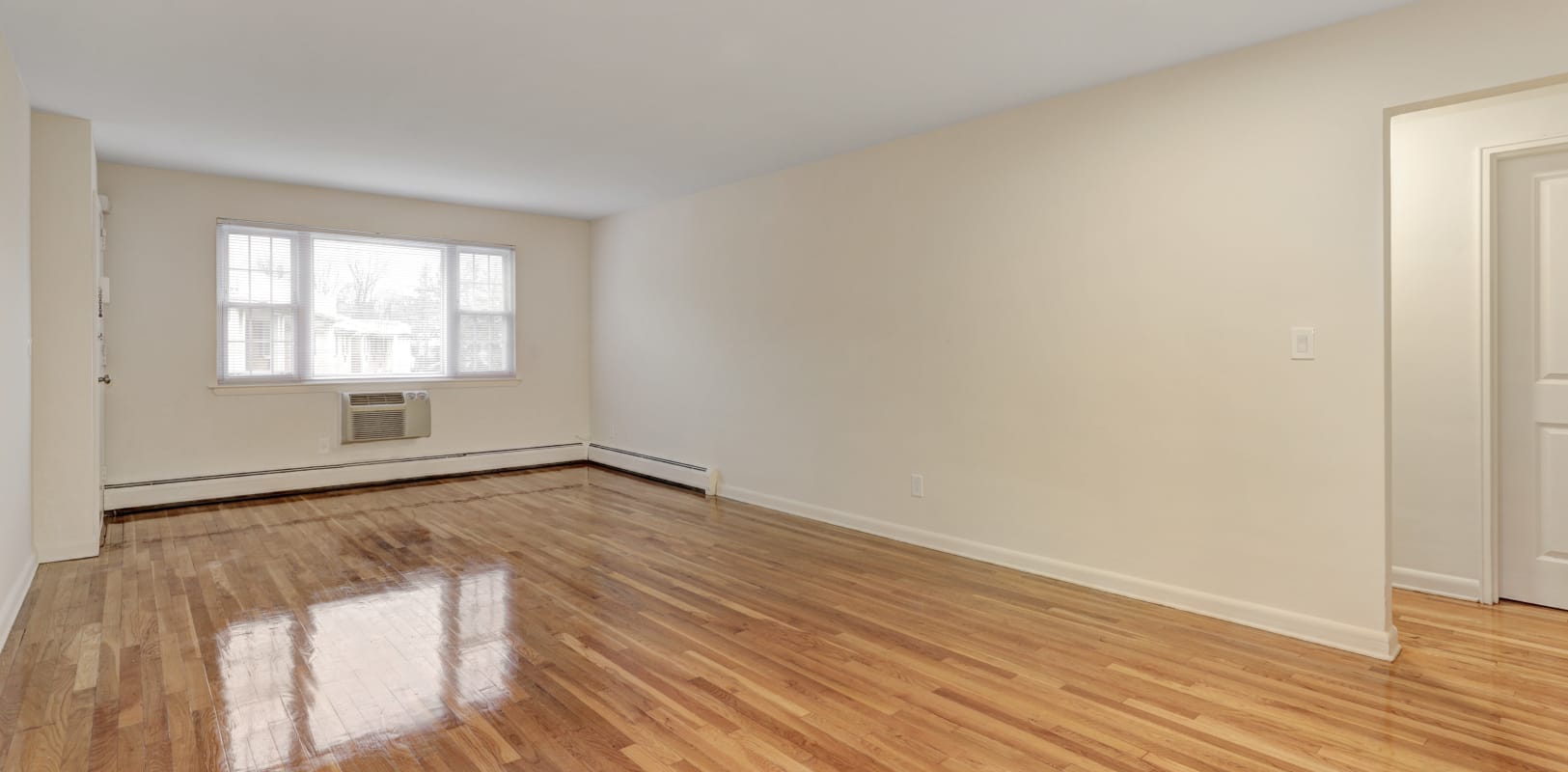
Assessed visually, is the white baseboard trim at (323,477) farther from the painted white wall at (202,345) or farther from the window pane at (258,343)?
the window pane at (258,343)

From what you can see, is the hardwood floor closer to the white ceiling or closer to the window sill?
the window sill

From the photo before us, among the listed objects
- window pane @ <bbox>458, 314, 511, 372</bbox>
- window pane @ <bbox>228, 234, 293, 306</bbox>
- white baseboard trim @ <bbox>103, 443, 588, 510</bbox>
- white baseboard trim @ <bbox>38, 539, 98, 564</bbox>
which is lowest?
white baseboard trim @ <bbox>38, 539, 98, 564</bbox>

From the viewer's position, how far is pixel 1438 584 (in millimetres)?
3572

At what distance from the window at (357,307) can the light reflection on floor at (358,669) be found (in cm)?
338

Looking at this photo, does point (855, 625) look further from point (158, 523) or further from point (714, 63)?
point (158, 523)

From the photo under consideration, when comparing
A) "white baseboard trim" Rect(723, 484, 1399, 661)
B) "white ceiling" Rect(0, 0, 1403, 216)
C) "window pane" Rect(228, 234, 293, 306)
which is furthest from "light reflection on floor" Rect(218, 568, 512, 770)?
"window pane" Rect(228, 234, 293, 306)

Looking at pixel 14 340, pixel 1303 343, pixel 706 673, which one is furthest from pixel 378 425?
pixel 1303 343

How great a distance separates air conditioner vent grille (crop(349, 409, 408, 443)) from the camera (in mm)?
6223

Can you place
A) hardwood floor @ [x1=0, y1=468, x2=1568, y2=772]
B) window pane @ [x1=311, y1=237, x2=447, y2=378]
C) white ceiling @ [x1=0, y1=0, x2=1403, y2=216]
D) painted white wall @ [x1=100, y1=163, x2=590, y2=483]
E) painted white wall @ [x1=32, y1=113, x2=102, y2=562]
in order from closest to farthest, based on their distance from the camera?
hardwood floor @ [x1=0, y1=468, x2=1568, y2=772]
white ceiling @ [x1=0, y1=0, x2=1403, y2=216]
painted white wall @ [x1=32, y1=113, x2=102, y2=562]
painted white wall @ [x1=100, y1=163, x2=590, y2=483]
window pane @ [x1=311, y1=237, x2=447, y2=378]

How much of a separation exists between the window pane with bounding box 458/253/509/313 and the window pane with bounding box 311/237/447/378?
175 mm

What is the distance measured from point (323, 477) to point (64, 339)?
2256 millimetres

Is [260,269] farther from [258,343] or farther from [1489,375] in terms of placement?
[1489,375]

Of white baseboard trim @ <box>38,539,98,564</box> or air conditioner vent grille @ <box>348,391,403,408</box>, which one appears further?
air conditioner vent grille @ <box>348,391,403,408</box>

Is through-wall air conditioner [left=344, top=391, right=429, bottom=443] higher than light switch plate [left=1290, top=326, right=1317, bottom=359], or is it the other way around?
light switch plate [left=1290, top=326, right=1317, bottom=359]
